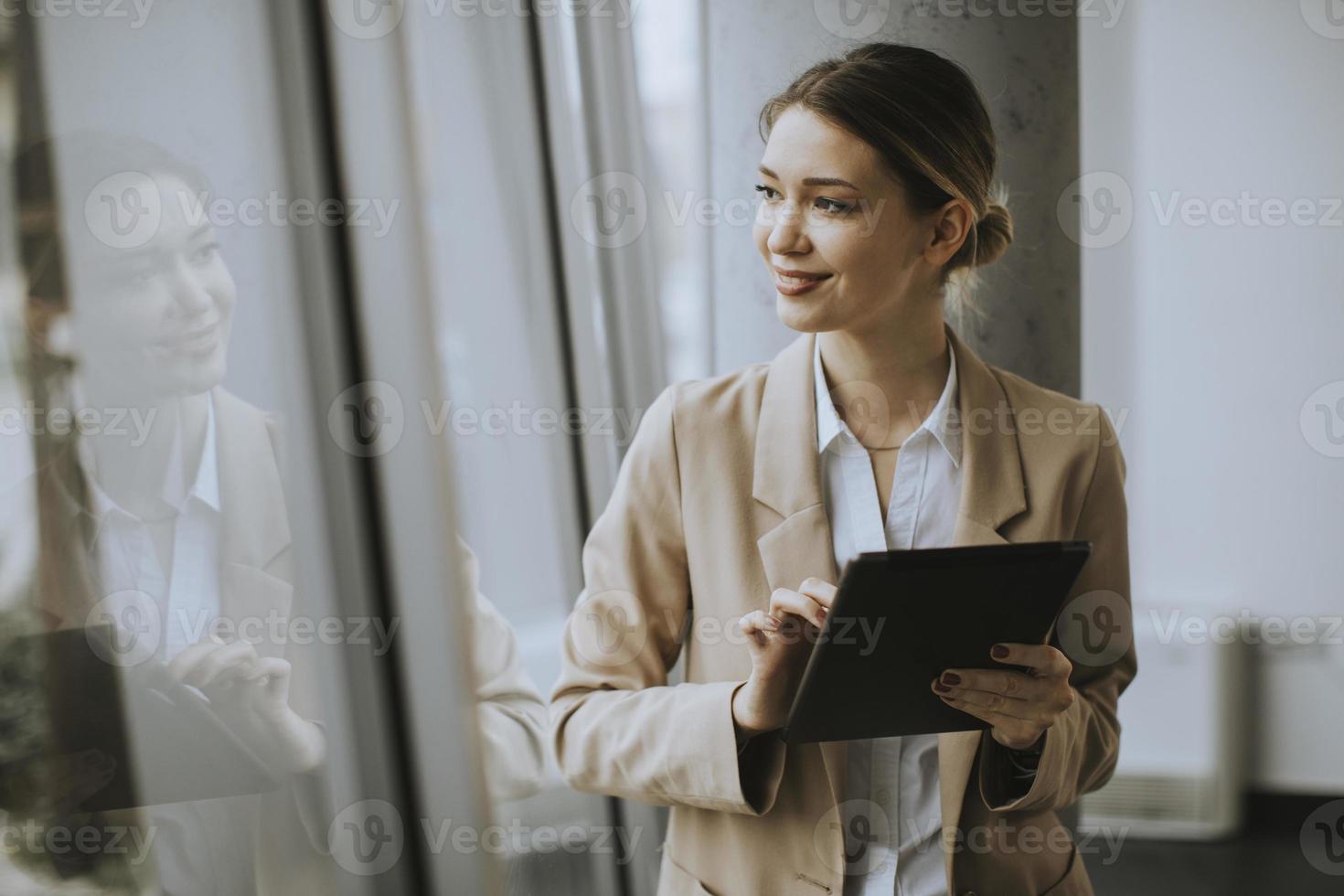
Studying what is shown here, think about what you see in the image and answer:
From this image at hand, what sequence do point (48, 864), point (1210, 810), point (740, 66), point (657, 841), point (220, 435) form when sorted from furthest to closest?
point (1210, 810)
point (657, 841)
point (740, 66)
point (220, 435)
point (48, 864)

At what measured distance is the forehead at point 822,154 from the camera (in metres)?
1.16

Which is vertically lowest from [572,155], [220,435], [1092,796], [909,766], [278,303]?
[1092,796]

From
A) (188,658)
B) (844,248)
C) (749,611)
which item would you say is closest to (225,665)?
(188,658)

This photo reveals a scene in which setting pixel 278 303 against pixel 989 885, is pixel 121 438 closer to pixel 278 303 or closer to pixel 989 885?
pixel 278 303

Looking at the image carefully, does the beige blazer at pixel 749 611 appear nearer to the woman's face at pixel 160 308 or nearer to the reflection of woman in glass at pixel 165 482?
the reflection of woman in glass at pixel 165 482

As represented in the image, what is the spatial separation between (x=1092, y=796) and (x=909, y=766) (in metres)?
2.06

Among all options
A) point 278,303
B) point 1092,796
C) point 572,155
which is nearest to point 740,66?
point 572,155

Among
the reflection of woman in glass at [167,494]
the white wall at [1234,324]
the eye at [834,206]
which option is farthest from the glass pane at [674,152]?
the white wall at [1234,324]

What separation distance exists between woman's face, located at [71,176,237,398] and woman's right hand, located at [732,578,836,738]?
68cm

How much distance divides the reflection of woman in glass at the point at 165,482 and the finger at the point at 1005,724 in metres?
0.80

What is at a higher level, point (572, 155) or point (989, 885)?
point (572, 155)

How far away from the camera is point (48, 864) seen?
1116 millimetres

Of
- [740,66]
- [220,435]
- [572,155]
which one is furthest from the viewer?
[572,155]

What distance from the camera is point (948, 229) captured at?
4.04ft
